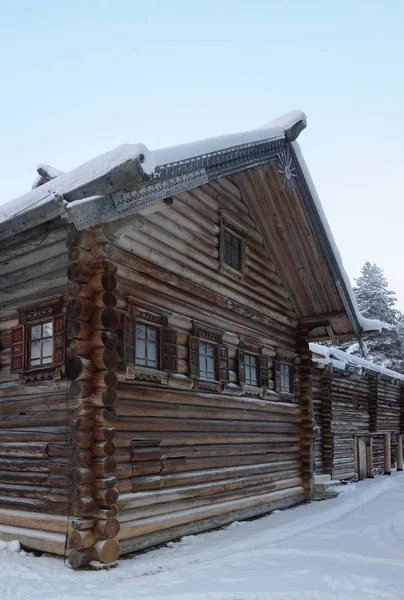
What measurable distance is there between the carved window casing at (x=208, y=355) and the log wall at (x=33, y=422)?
104 inches

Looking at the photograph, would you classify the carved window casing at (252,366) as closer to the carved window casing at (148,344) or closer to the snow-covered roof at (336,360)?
the carved window casing at (148,344)

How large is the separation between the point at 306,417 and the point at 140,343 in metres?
7.48

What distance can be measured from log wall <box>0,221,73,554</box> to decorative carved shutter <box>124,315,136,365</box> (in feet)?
3.14

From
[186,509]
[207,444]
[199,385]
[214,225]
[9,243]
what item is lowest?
[186,509]

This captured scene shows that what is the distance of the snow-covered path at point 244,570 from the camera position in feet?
19.5

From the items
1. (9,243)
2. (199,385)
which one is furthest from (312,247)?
(9,243)

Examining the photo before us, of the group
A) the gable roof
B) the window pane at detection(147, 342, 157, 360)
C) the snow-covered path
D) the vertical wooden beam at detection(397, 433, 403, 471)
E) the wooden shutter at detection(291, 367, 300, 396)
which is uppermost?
the gable roof

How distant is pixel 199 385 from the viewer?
32.9ft

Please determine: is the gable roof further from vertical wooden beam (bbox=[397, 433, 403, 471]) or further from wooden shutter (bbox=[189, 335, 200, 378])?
vertical wooden beam (bbox=[397, 433, 403, 471])

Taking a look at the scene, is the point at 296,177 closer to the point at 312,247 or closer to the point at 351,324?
the point at 312,247

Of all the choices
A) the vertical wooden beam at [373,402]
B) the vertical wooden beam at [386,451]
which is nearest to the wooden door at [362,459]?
the vertical wooden beam at [373,402]

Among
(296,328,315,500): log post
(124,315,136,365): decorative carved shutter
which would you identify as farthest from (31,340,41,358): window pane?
(296,328,315,500): log post

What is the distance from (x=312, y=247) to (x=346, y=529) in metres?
6.16

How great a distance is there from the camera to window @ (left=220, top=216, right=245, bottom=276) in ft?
37.1
